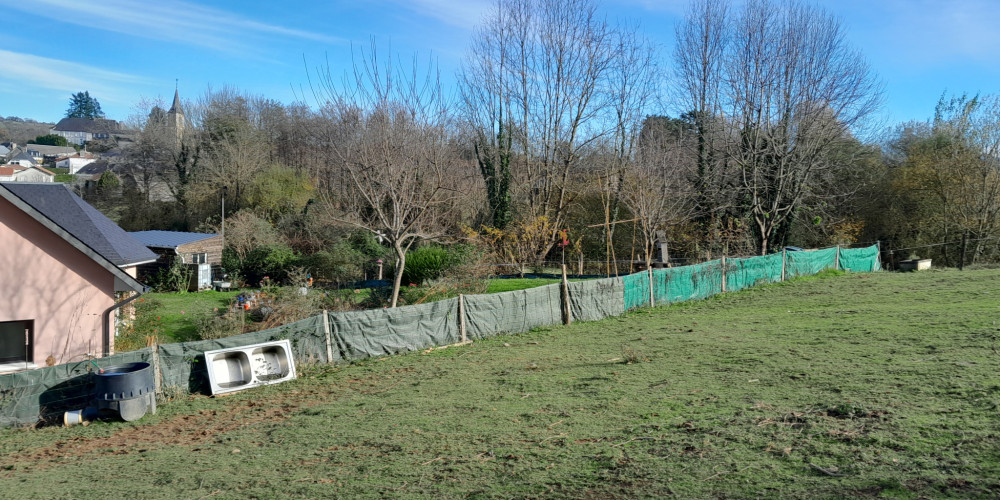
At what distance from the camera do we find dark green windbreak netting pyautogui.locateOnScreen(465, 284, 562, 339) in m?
17.3

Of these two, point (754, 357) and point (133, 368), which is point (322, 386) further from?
point (754, 357)

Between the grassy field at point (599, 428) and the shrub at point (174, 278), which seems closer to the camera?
the grassy field at point (599, 428)

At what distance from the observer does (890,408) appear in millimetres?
7902

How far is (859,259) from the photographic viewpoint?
102 ft

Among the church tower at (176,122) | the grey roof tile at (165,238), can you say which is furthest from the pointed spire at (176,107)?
the grey roof tile at (165,238)

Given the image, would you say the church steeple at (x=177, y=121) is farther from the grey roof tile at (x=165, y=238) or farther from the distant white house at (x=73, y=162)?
the distant white house at (x=73, y=162)

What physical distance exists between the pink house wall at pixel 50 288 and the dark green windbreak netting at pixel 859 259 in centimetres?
2902

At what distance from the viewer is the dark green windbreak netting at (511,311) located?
56.8ft

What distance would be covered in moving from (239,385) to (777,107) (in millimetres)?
30902

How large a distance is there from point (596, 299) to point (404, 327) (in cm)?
667

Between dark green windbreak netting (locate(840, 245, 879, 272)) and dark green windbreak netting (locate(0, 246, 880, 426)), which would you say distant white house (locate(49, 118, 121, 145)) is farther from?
dark green windbreak netting (locate(840, 245, 879, 272))

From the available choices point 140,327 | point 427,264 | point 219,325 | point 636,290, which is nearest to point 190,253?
point 140,327

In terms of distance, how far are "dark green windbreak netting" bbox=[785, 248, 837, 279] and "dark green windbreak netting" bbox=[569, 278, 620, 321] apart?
984 cm

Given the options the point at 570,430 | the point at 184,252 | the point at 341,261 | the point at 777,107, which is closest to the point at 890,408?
the point at 570,430
